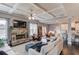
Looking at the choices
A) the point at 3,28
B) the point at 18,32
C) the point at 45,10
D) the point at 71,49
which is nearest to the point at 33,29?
the point at 18,32

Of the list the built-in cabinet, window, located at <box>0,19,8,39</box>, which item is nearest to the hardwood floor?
the built-in cabinet

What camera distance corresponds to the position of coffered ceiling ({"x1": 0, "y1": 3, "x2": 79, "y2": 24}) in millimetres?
2242

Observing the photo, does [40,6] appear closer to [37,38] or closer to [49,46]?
[37,38]

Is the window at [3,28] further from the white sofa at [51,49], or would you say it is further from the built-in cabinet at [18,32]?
the white sofa at [51,49]

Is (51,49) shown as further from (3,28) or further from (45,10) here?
(3,28)

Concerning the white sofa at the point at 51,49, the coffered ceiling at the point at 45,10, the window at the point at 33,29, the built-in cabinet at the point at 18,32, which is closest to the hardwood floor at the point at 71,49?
the white sofa at the point at 51,49

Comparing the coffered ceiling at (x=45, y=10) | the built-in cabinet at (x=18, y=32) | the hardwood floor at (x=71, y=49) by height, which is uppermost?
the coffered ceiling at (x=45, y=10)

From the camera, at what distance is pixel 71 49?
2.42 m

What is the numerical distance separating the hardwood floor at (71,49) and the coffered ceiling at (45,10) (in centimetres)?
60

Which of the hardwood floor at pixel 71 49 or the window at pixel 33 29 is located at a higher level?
the window at pixel 33 29

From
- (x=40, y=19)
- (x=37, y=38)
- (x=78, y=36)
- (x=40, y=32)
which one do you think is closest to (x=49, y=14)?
(x=40, y=19)

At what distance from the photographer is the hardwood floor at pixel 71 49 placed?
A: 2340mm

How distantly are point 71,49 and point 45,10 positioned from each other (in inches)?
40.8

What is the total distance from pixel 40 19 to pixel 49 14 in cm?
23
